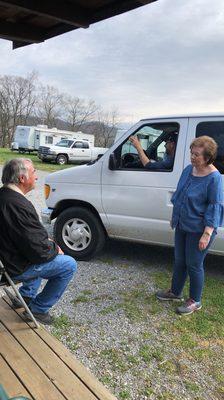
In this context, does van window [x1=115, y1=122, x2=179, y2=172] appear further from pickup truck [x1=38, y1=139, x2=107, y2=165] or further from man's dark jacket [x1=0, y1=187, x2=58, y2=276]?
pickup truck [x1=38, y1=139, x2=107, y2=165]

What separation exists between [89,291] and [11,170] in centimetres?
213

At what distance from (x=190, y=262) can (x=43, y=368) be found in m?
2.03

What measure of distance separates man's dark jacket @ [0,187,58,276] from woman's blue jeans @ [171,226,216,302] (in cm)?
158

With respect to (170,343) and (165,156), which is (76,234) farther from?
(170,343)

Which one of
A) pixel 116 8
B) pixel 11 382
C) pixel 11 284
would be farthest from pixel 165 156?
pixel 11 382

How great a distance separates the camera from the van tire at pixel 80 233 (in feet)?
18.3

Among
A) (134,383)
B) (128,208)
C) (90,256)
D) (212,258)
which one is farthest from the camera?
(212,258)

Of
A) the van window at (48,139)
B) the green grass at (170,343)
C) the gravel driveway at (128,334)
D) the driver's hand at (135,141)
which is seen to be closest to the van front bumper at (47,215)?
the gravel driveway at (128,334)

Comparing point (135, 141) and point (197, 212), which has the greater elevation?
point (135, 141)

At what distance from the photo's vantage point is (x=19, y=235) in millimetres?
2910

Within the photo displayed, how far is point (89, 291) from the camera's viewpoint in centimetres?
466

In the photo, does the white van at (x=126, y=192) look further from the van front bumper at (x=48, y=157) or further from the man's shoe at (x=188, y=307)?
the van front bumper at (x=48, y=157)

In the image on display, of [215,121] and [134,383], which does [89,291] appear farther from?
[215,121]

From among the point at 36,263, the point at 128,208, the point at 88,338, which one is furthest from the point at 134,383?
the point at 128,208
